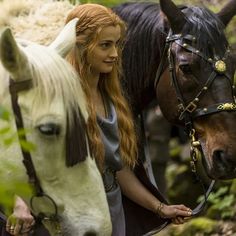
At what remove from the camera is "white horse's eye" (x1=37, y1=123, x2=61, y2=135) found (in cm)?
286

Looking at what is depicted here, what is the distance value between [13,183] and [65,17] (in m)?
1.80

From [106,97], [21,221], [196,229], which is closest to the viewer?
[21,221]

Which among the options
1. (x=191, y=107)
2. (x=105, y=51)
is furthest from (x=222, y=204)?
(x=105, y=51)

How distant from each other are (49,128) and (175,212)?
124cm

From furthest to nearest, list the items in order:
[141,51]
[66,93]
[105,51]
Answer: [141,51] < [105,51] < [66,93]

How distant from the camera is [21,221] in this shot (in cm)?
311

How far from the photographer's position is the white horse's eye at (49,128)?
286 centimetres

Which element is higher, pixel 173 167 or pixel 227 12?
pixel 227 12

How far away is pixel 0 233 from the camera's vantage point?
3.54 m

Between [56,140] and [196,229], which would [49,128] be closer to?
[56,140]

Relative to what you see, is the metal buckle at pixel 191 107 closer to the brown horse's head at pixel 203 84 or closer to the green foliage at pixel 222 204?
the brown horse's head at pixel 203 84

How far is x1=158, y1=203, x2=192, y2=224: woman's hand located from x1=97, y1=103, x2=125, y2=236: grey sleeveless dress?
0.28 metres

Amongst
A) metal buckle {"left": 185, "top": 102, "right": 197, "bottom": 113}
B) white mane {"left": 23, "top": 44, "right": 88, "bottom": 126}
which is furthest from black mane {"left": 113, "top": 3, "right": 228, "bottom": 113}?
white mane {"left": 23, "top": 44, "right": 88, "bottom": 126}

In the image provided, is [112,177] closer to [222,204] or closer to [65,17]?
[65,17]
